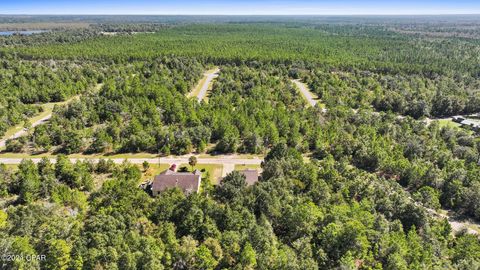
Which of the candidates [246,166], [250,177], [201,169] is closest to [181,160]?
[201,169]

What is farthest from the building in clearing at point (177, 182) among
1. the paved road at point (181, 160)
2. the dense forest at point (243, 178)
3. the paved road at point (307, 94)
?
the paved road at point (307, 94)

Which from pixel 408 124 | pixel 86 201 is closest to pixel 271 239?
pixel 86 201

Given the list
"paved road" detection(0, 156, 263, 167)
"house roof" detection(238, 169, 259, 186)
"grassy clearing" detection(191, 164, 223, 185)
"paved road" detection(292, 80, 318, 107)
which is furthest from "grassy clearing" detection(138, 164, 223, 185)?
"paved road" detection(292, 80, 318, 107)

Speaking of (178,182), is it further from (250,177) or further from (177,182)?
(250,177)

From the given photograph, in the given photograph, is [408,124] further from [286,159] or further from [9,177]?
[9,177]

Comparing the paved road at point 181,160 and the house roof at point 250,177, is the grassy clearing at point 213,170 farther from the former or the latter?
the house roof at point 250,177

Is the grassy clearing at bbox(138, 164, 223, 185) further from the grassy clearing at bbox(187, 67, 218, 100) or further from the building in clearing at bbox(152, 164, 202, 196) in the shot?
the grassy clearing at bbox(187, 67, 218, 100)
